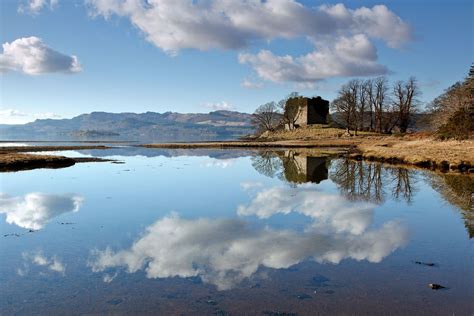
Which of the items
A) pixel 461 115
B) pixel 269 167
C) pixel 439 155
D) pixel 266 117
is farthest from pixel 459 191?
pixel 266 117

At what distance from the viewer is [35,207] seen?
20.5m

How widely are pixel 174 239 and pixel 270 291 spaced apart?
5708 millimetres

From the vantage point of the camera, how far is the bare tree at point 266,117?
156 m

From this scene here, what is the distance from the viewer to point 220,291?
927 cm

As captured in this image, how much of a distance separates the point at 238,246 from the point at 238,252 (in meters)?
0.66

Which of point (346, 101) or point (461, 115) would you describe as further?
point (346, 101)

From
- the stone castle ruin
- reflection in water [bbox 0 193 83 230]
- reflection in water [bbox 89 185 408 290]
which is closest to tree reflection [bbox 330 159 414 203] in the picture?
reflection in water [bbox 89 185 408 290]

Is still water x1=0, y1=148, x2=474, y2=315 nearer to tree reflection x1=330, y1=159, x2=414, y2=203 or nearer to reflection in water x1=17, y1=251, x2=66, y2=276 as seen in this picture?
reflection in water x1=17, y1=251, x2=66, y2=276

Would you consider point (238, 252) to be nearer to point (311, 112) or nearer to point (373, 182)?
point (373, 182)

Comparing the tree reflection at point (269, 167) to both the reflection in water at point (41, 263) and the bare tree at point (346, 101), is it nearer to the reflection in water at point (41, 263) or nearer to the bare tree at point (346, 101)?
the reflection in water at point (41, 263)

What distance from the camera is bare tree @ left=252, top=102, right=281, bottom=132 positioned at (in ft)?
511

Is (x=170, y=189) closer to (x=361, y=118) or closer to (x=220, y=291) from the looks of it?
(x=220, y=291)

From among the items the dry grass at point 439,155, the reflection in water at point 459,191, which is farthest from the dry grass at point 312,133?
the reflection in water at point 459,191

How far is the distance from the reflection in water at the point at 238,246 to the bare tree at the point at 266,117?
5371 inches
